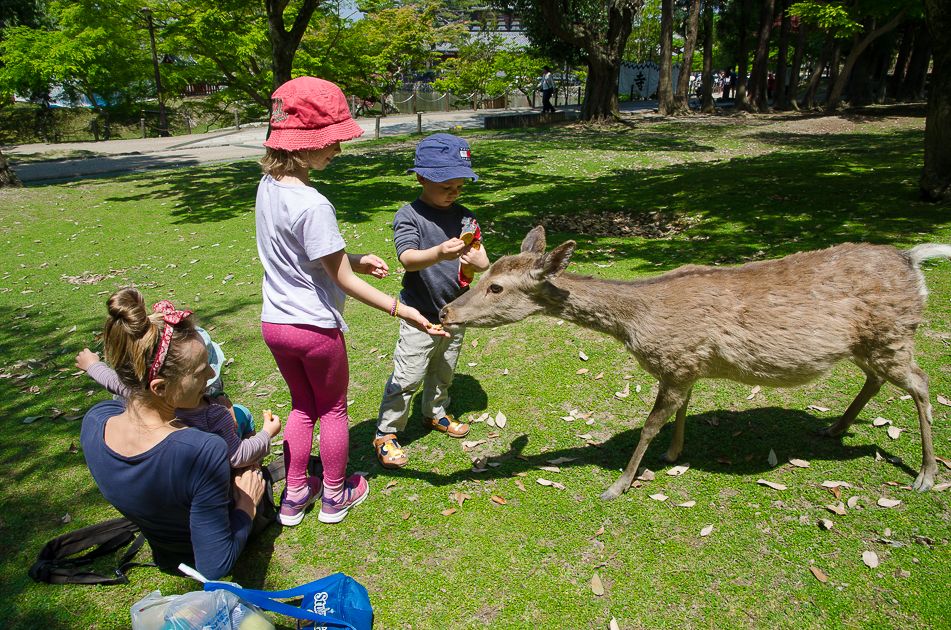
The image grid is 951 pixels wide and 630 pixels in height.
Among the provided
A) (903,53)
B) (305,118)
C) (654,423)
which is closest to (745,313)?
(654,423)

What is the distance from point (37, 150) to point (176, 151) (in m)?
8.25

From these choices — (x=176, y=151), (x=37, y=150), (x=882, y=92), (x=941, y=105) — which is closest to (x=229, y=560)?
(x=941, y=105)

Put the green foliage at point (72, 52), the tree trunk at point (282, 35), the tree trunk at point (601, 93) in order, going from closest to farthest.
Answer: the tree trunk at point (282, 35) < the green foliage at point (72, 52) < the tree trunk at point (601, 93)

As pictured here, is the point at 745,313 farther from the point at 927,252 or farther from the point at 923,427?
the point at 923,427

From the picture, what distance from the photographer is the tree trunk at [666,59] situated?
94.2 feet

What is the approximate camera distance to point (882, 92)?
3073cm

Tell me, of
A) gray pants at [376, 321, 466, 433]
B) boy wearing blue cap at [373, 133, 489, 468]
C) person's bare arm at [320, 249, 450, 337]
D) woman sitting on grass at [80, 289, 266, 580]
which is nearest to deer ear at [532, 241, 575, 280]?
boy wearing blue cap at [373, 133, 489, 468]

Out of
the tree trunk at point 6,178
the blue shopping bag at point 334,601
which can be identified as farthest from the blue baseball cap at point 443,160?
the tree trunk at point 6,178

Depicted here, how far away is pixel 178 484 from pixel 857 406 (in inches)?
192

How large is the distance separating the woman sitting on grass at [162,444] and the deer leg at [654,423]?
2680 mm

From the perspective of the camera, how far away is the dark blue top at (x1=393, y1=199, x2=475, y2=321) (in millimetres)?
4070

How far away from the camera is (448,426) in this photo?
197 inches

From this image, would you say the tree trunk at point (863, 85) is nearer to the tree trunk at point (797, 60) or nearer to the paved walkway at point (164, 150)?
the tree trunk at point (797, 60)

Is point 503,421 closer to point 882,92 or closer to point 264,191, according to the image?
point 264,191
